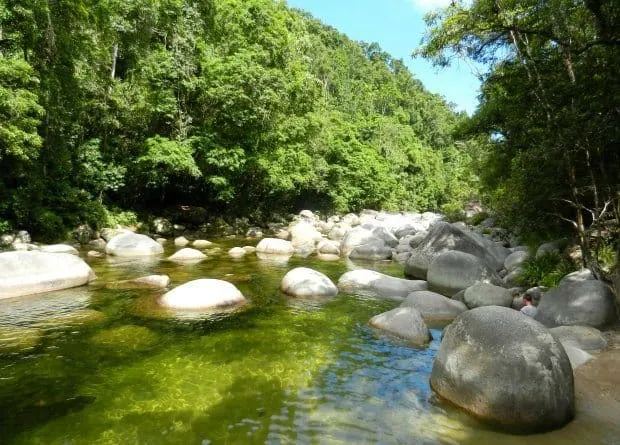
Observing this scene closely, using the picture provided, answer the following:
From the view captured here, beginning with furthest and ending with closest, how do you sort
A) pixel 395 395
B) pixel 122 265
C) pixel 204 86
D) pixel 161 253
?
pixel 204 86 < pixel 161 253 < pixel 122 265 < pixel 395 395

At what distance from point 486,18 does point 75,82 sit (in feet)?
52.5

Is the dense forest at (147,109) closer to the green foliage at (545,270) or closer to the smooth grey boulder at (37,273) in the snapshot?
the smooth grey boulder at (37,273)

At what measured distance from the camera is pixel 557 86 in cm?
777

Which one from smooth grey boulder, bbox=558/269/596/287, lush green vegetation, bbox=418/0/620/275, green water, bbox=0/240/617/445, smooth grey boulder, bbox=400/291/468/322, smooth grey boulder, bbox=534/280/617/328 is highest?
lush green vegetation, bbox=418/0/620/275

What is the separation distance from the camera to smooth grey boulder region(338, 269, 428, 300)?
10262mm

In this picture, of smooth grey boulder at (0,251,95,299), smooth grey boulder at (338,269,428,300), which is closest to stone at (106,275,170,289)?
smooth grey boulder at (0,251,95,299)

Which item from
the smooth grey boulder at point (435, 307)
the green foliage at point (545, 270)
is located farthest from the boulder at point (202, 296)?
the green foliage at point (545, 270)

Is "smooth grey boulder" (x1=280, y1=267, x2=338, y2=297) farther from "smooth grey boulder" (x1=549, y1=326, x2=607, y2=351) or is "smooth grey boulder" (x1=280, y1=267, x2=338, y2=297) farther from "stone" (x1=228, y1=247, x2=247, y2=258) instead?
"stone" (x1=228, y1=247, x2=247, y2=258)

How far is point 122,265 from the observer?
1320 centimetres

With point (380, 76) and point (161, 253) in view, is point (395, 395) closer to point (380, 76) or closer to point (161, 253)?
point (161, 253)

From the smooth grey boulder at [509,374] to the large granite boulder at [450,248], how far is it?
801 centimetres

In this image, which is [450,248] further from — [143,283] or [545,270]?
[143,283]

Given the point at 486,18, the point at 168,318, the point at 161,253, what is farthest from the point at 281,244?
the point at 486,18

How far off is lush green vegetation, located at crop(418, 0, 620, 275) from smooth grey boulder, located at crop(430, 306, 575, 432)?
420 cm
